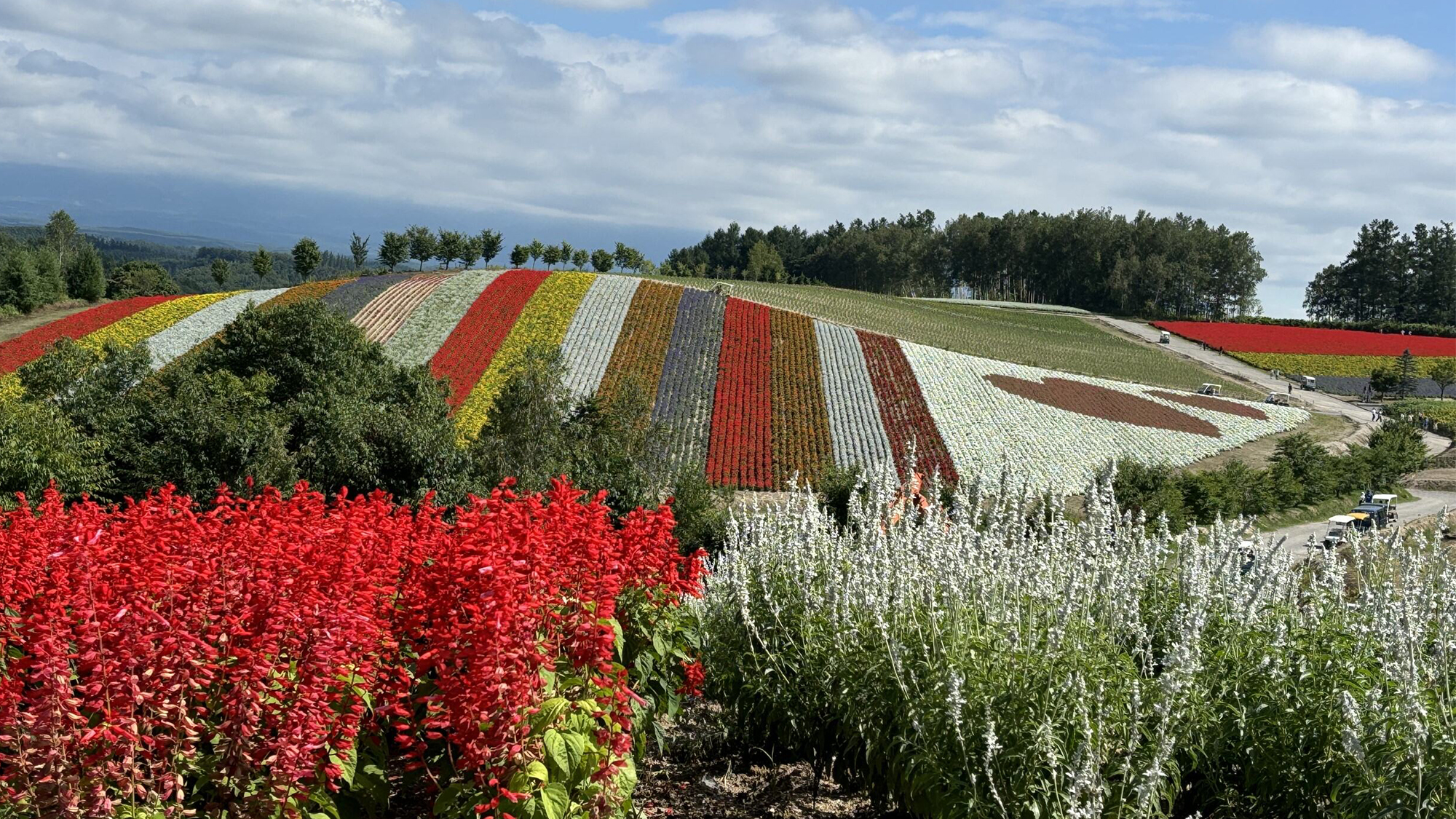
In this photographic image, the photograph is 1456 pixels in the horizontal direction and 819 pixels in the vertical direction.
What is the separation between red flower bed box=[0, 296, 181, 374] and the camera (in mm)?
42375

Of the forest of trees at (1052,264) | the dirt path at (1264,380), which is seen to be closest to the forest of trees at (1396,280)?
the forest of trees at (1052,264)

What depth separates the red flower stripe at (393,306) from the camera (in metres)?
46.3

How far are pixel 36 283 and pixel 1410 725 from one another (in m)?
71.1

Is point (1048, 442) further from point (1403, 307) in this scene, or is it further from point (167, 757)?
point (1403, 307)

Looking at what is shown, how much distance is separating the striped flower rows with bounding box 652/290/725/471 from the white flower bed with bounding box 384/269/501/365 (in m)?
9.21

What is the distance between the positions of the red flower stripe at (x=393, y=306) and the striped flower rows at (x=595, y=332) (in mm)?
7443

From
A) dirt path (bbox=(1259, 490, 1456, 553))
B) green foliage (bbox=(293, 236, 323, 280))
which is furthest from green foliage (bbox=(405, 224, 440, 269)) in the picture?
dirt path (bbox=(1259, 490, 1456, 553))

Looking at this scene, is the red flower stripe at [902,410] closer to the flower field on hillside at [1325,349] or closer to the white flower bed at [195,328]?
the white flower bed at [195,328]

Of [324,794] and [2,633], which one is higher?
[2,633]

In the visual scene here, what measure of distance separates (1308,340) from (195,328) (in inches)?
2672

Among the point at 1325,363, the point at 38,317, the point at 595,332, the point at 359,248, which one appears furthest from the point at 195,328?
the point at 1325,363

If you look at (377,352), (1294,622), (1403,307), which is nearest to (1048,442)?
(377,352)

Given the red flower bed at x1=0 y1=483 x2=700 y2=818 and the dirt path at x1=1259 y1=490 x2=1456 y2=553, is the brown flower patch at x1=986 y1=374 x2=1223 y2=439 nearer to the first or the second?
the dirt path at x1=1259 y1=490 x2=1456 y2=553

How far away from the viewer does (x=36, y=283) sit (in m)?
62.5
